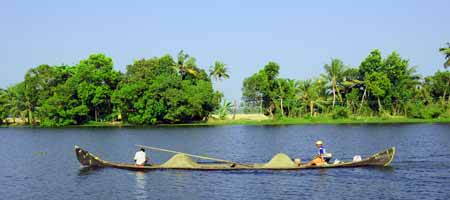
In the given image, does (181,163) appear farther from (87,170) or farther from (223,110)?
(223,110)

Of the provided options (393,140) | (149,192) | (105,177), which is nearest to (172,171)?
(105,177)

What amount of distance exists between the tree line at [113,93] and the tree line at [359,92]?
8896 mm

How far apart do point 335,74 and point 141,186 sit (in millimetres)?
64476

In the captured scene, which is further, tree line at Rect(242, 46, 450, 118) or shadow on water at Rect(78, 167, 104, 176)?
tree line at Rect(242, 46, 450, 118)

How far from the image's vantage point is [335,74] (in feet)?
288

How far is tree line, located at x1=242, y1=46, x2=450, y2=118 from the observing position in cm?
8475

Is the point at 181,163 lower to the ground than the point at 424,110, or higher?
lower

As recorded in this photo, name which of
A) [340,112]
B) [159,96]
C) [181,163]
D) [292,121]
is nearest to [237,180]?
[181,163]

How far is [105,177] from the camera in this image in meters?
30.3

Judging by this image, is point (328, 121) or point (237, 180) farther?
point (328, 121)

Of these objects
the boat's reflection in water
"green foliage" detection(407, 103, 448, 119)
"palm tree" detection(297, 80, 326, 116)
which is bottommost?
the boat's reflection in water

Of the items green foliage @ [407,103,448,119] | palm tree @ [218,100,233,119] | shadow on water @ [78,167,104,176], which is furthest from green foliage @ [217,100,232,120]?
shadow on water @ [78,167,104,176]

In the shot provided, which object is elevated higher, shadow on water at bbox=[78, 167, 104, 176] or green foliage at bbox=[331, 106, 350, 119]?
green foliage at bbox=[331, 106, 350, 119]

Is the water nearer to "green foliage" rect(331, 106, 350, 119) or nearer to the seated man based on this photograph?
the seated man
